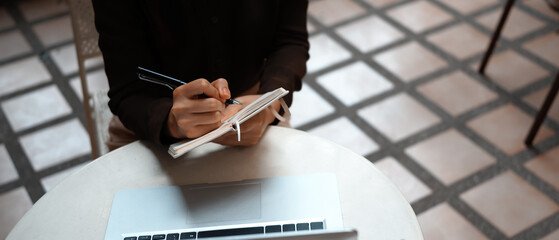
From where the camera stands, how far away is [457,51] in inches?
103

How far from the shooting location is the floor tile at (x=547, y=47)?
256 centimetres

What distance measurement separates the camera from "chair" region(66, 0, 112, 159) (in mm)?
1537

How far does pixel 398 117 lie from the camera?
2303mm

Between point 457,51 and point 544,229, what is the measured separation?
3.12 ft

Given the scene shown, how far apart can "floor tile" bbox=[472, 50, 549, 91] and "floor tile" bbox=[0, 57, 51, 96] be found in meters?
1.82

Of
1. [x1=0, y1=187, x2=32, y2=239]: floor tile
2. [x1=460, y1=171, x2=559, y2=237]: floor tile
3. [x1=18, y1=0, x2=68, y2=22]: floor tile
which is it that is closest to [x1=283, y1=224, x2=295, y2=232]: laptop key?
[x1=460, y1=171, x2=559, y2=237]: floor tile

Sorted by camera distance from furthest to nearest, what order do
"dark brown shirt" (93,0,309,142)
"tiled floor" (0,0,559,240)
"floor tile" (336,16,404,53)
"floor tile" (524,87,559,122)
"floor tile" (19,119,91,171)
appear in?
"floor tile" (336,16,404,53)
"floor tile" (524,87,559,122)
"floor tile" (19,119,91,171)
"tiled floor" (0,0,559,240)
"dark brown shirt" (93,0,309,142)

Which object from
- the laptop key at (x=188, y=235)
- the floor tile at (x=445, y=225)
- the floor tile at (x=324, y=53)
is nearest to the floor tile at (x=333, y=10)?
the floor tile at (x=324, y=53)

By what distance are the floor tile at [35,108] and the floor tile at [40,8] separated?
55 centimetres

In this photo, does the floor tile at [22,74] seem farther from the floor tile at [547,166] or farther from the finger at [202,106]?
the floor tile at [547,166]

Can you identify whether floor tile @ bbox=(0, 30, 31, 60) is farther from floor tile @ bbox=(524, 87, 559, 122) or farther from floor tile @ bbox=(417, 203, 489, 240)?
floor tile @ bbox=(524, 87, 559, 122)

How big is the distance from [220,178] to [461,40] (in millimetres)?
1884

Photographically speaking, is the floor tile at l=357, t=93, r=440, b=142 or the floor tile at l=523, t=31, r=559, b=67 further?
the floor tile at l=523, t=31, r=559, b=67

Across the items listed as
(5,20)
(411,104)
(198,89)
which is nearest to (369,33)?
(411,104)
